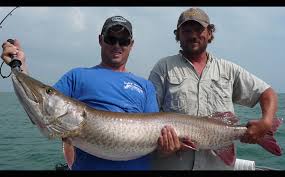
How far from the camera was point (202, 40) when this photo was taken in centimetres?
492

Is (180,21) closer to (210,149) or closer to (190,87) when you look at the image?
(190,87)

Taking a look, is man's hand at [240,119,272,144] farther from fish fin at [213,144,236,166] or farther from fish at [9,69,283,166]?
fish at [9,69,283,166]

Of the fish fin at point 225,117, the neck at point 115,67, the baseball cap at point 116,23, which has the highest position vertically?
the baseball cap at point 116,23

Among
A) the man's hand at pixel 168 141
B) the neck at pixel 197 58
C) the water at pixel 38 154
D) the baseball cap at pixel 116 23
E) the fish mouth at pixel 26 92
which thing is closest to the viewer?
the fish mouth at pixel 26 92

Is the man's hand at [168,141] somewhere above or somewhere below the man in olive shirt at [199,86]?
below

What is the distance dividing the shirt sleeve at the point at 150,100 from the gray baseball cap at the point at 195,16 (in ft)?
3.00

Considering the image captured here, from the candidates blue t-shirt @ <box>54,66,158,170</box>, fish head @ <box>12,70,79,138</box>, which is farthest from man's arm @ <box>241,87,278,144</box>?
fish head @ <box>12,70,79,138</box>

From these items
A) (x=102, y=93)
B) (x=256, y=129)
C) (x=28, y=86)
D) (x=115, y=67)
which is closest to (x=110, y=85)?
(x=102, y=93)

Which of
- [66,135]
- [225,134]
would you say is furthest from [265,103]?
[66,135]

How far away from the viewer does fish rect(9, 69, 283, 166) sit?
3.98 m

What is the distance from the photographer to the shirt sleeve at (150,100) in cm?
456

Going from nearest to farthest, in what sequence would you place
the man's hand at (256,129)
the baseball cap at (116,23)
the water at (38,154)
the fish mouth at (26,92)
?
the fish mouth at (26,92), the baseball cap at (116,23), the man's hand at (256,129), the water at (38,154)

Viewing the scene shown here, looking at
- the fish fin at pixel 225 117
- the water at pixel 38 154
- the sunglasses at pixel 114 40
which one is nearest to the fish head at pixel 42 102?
the sunglasses at pixel 114 40

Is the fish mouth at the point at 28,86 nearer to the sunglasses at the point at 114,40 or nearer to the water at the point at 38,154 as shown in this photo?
the sunglasses at the point at 114,40
